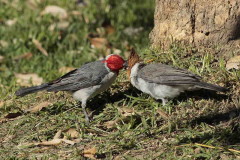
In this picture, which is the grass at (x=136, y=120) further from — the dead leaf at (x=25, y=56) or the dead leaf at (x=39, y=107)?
the dead leaf at (x=25, y=56)

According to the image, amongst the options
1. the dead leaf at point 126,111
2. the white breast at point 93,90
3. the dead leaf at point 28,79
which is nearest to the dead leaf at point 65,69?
the dead leaf at point 28,79

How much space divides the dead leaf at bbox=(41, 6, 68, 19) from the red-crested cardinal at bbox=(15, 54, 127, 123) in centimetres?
324

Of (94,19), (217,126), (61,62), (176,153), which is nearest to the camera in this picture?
(176,153)

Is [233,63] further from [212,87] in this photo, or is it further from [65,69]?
[65,69]

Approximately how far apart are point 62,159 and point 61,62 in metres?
3.29

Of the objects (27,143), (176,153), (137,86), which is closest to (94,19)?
(137,86)

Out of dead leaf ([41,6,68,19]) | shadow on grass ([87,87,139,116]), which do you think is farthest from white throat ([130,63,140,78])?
dead leaf ([41,6,68,19])

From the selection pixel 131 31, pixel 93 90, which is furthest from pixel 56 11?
pixel 93 90

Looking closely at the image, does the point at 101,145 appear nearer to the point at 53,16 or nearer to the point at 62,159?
the point at 62,159

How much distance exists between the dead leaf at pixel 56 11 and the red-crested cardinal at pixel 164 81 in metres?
3.57

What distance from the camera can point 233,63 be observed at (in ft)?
18.9

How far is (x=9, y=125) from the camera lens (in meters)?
5.68

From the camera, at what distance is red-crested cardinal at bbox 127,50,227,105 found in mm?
5234

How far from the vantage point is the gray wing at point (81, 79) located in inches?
227
